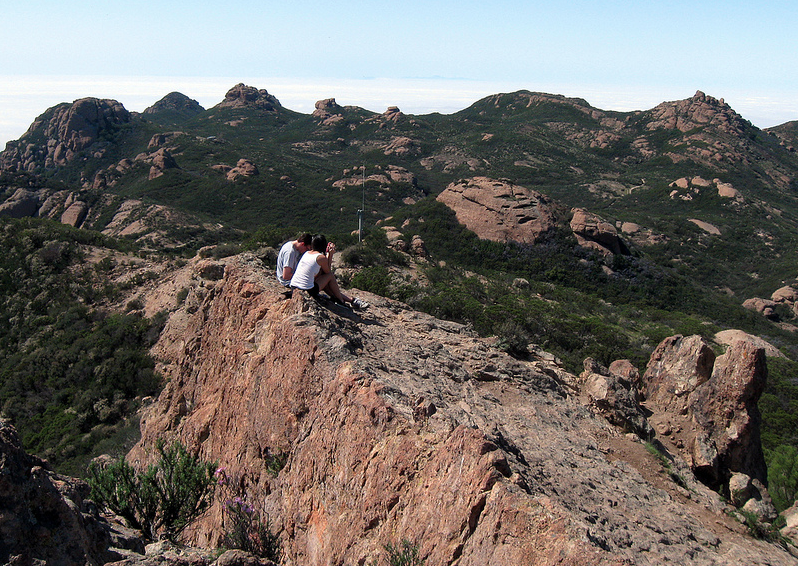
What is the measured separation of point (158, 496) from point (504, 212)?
38.5 meters

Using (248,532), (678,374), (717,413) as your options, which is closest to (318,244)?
(248,532)

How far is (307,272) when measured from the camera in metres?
7.12

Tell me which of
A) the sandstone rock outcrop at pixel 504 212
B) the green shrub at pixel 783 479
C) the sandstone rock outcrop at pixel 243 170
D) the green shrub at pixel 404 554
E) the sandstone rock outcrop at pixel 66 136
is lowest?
the green shrub at pixel 783 479

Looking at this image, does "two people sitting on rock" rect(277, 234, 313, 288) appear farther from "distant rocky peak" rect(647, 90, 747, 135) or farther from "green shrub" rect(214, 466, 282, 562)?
"distant rocky peak" rect(647, 90, 747, 135)

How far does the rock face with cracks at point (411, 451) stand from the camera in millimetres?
4297

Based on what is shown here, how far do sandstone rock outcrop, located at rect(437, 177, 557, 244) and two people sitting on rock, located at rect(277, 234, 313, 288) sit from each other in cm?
3444

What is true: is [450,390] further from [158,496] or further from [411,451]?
[158,496]

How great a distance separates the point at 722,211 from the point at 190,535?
77.1m

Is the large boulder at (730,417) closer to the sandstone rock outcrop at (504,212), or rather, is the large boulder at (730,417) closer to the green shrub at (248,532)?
the green shrub at (248,532)

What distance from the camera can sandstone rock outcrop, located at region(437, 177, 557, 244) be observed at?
4047cm

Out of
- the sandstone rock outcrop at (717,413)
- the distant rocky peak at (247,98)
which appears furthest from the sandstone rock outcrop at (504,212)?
the distant rocky peak at (247,98)

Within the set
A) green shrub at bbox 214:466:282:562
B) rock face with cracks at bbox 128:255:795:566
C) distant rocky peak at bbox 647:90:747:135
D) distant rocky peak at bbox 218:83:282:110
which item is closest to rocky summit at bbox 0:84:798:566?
rock face with cracks at bbox 128:255:795:566

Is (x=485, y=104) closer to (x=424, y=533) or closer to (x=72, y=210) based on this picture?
(x=72, y=210)

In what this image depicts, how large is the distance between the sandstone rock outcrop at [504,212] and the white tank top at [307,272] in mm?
34951
